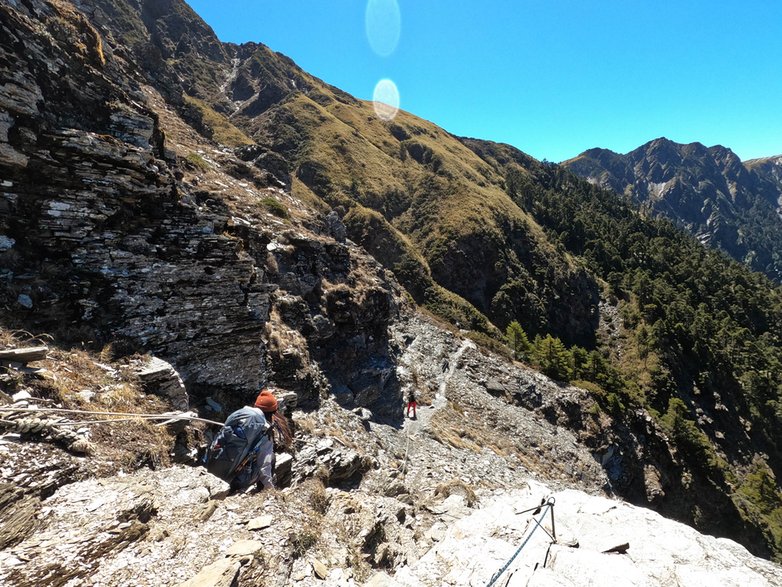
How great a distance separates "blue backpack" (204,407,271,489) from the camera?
25.3ft

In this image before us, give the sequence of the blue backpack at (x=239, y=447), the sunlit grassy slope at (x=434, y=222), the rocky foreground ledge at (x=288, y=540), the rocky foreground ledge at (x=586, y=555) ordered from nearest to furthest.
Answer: the rocky foreground ledge at (x=288, y=540)
the rocky foreground ledge at (x=586, y=555)
the blue backpack at (x=239, y=447)
the sunlit grassy slope at (x=434, y=222)

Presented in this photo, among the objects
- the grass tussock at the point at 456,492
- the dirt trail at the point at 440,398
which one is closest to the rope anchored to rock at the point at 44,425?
the grass tussock at the point at 456,492

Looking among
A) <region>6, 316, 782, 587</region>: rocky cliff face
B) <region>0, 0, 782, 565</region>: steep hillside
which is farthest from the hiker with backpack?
<region>6, 316, 782, 587</region>: rocky cliff face

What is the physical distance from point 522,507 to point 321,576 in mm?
6974

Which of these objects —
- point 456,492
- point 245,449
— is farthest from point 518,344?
point 245,449

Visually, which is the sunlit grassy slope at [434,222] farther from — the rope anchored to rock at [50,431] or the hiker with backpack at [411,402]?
the rope anchored to rock at [50,431]

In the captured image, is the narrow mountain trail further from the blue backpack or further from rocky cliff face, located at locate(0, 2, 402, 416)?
the blue backpack

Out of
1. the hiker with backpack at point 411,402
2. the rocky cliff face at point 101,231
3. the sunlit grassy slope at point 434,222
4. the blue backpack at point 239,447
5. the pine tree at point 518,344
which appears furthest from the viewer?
the sunlit grassy slope at point 434,222

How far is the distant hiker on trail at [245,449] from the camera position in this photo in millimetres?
7723

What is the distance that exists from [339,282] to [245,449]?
851 inches

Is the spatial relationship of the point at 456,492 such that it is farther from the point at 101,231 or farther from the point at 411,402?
the point at 101,231

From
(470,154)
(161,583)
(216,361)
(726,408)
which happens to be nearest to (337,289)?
(216,361)

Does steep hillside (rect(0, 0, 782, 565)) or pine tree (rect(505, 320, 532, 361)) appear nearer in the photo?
steep hillside (rect(0, 0, 782, 565))

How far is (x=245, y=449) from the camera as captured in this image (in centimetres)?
786
